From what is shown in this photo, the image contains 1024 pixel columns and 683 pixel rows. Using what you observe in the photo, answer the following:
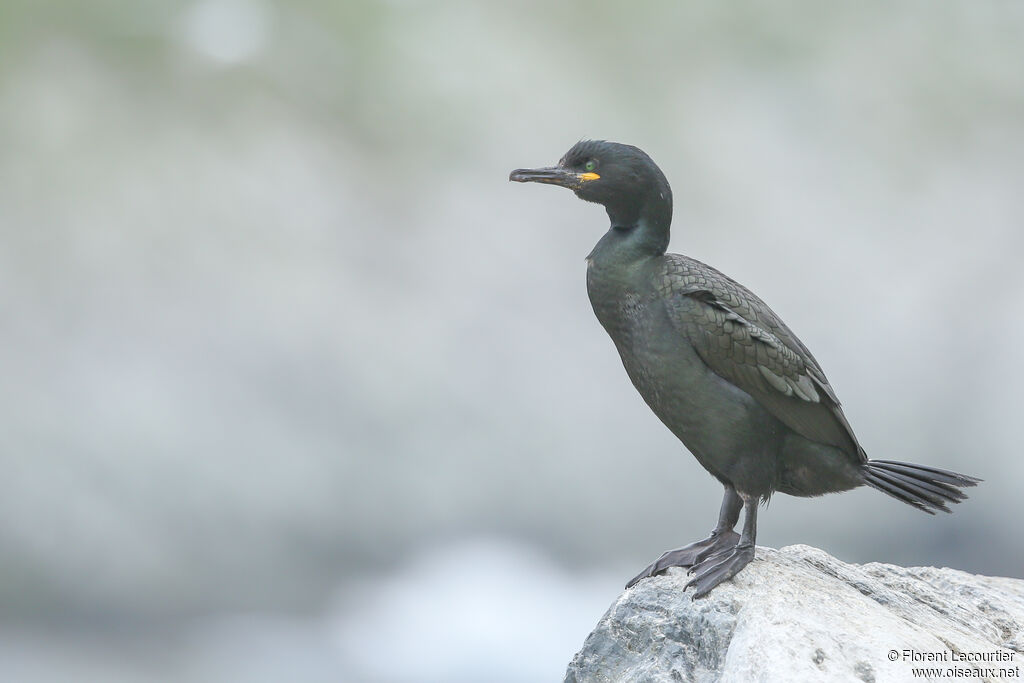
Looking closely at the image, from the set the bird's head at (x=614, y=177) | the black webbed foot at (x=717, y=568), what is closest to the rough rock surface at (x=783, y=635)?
the black webbed foot at (x=717, y=568)

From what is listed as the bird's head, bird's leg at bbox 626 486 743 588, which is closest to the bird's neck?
the bird's head

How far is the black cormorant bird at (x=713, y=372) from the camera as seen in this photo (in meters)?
4.02

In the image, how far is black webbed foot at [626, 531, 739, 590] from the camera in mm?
4184

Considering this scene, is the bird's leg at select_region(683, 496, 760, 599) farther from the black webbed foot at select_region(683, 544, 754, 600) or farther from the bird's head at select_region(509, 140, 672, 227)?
the bird's head at select_region(509, 140, 672, 227)

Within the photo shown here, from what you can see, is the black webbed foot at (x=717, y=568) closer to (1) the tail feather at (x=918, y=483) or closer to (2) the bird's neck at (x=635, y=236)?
(1) the tail feather at (x=918, y=483)

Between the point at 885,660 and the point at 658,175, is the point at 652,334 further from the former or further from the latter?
the point at 885,660

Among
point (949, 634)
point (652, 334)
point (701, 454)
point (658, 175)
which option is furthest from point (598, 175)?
point (949, 634)

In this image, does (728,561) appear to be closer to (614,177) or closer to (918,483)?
(918,483)

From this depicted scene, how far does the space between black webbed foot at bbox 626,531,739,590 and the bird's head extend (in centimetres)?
125

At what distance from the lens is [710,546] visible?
13.8 ft

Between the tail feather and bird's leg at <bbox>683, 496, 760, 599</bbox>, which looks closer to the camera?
bird's leg at <bbox>683, 496, 760, 599</bbox>

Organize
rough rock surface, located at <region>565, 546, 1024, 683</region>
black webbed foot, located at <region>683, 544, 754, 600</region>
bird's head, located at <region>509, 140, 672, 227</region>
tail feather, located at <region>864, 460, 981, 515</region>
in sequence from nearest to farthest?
rough rock surface, located at <region>565, 546, 1024, 683</region>
black webbed foot, located at <region>683, 544, 754, 600</region>
bird's head, located at <region>509, 140, 672, 227</region>
tail feather, located at <region>864, 460, 981, 515</region>

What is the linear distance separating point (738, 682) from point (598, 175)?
73.1 inches

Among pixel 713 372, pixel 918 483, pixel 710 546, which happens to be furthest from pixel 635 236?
pixel 918 483
